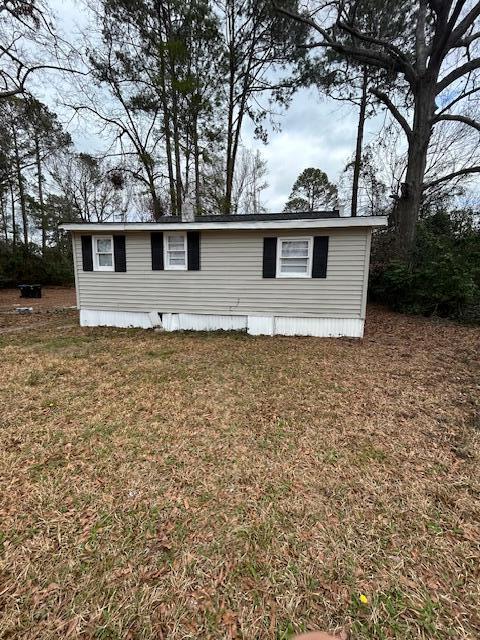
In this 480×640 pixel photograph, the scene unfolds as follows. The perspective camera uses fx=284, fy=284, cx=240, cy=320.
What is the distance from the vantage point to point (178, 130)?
1334cm

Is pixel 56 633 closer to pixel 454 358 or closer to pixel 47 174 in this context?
pixel 454 358

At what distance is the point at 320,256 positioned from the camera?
6.81 meters

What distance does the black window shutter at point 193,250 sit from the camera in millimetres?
7430

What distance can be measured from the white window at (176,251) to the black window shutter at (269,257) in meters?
2.14

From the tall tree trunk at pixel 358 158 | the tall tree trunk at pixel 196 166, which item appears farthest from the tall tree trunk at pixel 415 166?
the tall tree trunk at pixel 196 166

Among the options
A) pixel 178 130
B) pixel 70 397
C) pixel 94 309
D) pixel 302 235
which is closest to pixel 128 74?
pixel 178 130

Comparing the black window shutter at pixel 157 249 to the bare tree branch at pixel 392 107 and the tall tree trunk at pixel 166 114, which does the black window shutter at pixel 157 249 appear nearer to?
the tall tree trunk at pixel 166 114

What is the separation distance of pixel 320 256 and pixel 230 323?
288cm

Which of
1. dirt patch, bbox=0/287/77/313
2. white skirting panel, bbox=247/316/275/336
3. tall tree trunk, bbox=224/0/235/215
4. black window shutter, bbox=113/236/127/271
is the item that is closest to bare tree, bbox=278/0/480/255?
tall tree trunk, bbox=224/0/235/215

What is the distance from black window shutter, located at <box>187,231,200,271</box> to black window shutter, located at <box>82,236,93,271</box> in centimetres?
285

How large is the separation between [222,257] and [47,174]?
1813 centimetres

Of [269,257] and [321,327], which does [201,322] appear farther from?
[321,327]

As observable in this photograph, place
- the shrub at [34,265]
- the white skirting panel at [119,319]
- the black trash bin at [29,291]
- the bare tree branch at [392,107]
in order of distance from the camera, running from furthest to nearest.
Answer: the shrub at [34,265]
the black trash bin at [29,291]
the bare tree branch at [392,107]
the white skirting panel at [119,319]

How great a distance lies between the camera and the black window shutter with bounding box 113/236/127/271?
309 inches
